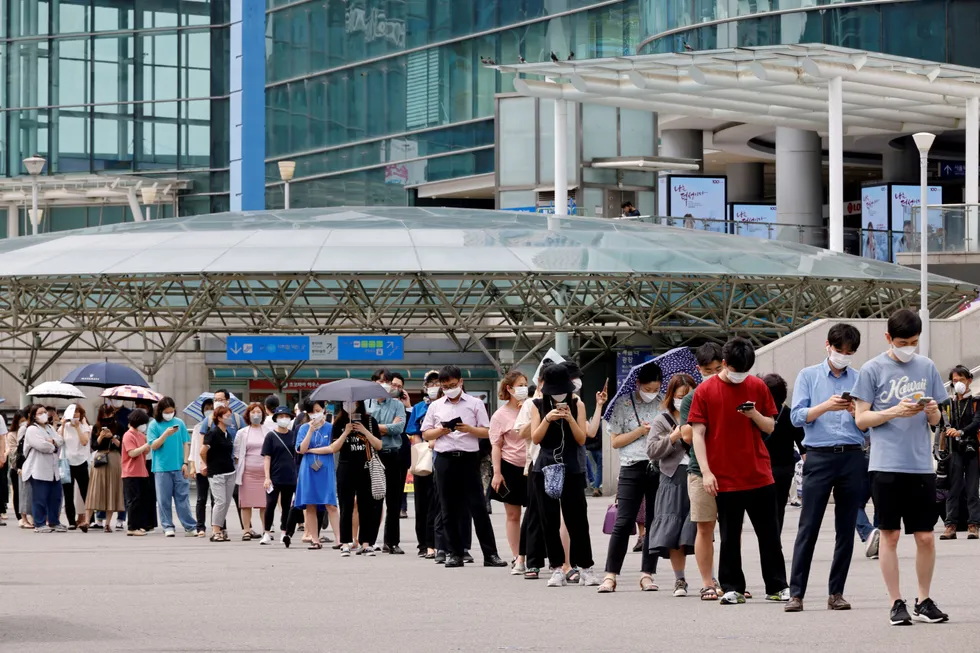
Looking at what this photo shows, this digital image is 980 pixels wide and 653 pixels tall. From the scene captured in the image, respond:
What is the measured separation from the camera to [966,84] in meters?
40.6

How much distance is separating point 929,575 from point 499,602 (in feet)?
10.0

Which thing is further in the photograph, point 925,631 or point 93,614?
point 93,614

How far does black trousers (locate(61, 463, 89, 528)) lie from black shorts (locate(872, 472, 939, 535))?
1490cm

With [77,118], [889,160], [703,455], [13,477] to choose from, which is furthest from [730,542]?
[77,118]

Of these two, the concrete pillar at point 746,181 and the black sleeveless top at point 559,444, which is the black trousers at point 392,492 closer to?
the black sleeveless top at point 559,444

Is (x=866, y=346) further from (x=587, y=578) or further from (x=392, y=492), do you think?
(x=587, y=578)

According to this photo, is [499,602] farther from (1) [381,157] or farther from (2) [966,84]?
(1) [381,157]

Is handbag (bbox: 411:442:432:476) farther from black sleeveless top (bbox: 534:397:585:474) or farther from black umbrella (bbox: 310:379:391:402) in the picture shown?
black sleeveless top (bbox: 534:397:585:474)

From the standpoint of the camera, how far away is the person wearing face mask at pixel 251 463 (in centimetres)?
2020

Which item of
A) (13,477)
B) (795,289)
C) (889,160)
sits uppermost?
(889,160)

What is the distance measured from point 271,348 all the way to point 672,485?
24.1 metres

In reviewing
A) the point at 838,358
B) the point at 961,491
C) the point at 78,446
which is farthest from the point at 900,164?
the point at 838,358

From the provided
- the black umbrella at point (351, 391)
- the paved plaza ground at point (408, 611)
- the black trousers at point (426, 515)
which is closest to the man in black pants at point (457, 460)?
the paved plaza ground at point (408, 611)

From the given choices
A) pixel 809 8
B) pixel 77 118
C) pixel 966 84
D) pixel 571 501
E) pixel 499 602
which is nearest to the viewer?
pixel 499 602
